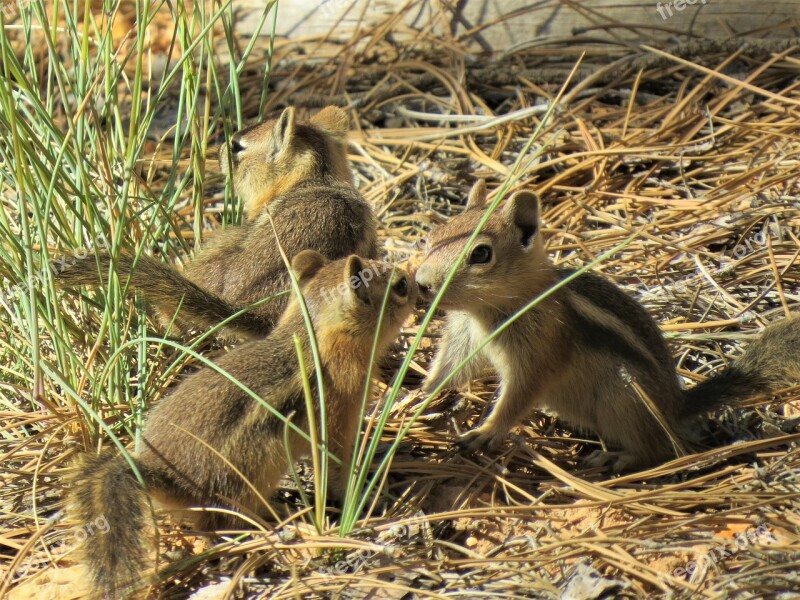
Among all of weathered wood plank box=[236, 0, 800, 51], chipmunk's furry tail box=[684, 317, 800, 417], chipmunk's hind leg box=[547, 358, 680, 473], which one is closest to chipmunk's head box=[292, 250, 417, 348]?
chipmunk's hind leg box=[547, 358, 680, 473]

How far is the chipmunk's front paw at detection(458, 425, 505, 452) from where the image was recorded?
389 centimetres

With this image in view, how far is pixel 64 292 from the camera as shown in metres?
4.14

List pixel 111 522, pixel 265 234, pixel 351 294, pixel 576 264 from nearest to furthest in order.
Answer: pixel 111 522 → pixel 351 294 → pixel 265 234 → pixel 576 264

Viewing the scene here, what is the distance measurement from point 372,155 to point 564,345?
9.01 feet

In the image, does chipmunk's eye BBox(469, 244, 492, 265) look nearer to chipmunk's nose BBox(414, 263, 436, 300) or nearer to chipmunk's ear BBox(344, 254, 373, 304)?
chipmunk's nose BBox(414, 263, 436, 300)

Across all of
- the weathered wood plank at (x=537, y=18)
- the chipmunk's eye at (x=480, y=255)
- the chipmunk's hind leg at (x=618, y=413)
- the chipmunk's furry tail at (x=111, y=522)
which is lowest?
the chipmunk's hind leg at (x=618, y=413)

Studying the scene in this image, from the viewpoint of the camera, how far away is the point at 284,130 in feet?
16.9

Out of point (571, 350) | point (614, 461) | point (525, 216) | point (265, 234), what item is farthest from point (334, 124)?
point (614, 461)

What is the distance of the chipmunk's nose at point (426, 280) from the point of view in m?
3.71

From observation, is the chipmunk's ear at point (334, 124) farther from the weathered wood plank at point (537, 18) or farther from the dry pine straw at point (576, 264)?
the weathered wood plank at point (537, 18)

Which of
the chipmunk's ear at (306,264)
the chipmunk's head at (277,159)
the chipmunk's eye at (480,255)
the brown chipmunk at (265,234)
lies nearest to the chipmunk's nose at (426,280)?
the chipmunk's eye at (480,255)

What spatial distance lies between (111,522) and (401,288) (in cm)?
150

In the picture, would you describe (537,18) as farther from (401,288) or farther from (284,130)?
(401,288)

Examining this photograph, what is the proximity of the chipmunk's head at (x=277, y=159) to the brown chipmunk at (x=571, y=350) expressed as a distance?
1.51 meters
